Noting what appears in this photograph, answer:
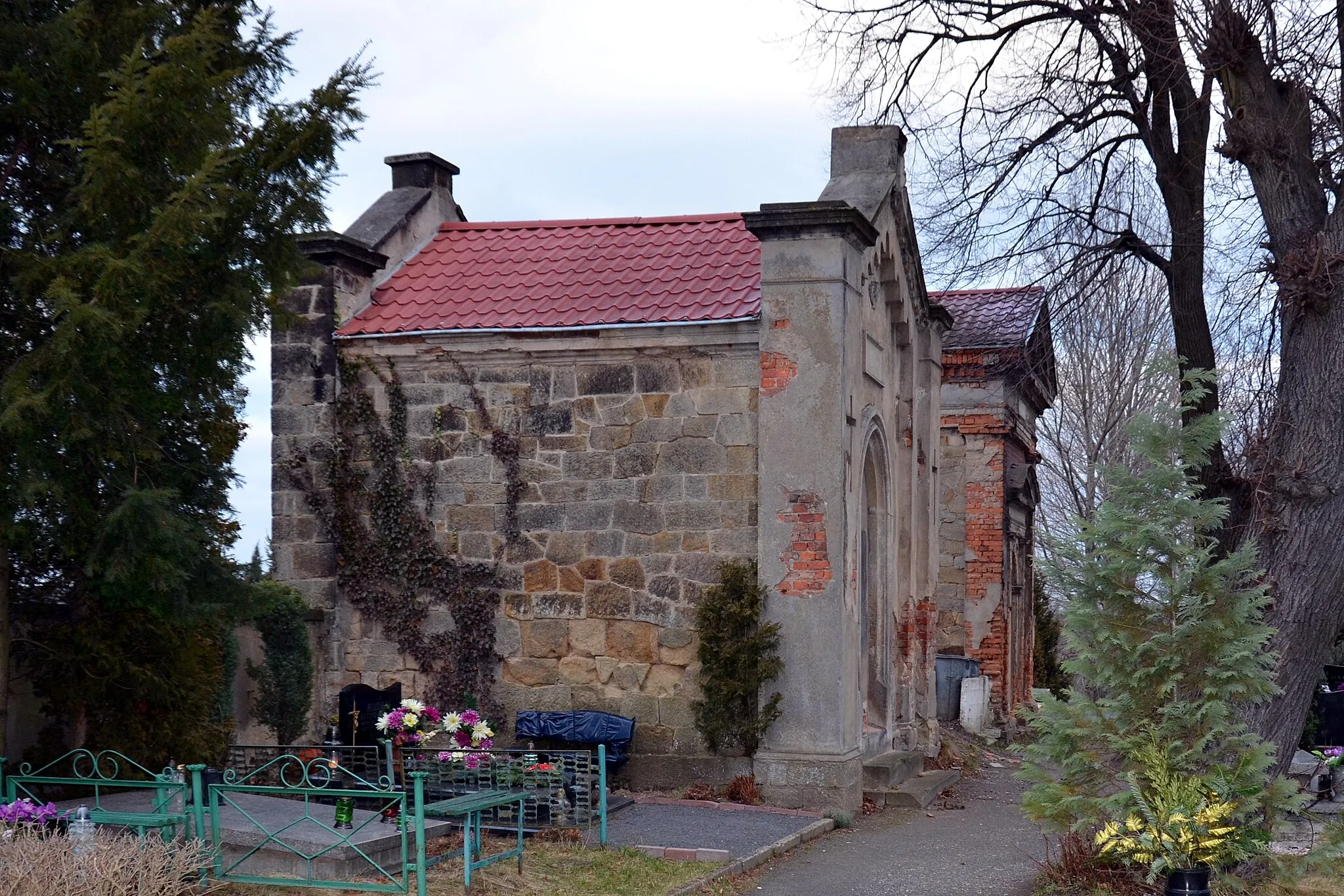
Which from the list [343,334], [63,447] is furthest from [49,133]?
[343,334]

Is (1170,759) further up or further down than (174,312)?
further down

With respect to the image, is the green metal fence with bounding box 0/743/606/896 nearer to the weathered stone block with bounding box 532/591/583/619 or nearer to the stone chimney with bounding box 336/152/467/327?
the weathered stone block with bounding box 532/591/583/619

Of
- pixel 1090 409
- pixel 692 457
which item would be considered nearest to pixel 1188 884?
pixel 692 457

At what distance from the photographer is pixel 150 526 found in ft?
26.6

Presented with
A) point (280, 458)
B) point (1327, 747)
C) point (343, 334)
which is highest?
point (343, 334)

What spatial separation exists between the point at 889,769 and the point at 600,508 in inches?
142

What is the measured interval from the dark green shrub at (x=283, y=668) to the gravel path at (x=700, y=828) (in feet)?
12.0

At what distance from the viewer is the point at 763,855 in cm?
982

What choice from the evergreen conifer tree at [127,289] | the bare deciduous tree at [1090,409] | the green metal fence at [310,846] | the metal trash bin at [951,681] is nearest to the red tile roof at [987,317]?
the bare deciduous tree at [1090,409]

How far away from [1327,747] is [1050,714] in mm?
6541

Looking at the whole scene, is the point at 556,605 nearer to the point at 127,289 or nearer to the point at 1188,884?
the point at 127,289

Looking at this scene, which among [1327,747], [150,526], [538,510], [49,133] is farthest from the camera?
[1327,747]

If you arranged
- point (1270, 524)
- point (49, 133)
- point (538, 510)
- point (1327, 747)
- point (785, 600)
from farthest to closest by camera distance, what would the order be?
1. point (1327, 747)
2. point (538, 510)
3. point (785, 600)
4. point (1270, 524)
5. point (49, 133)

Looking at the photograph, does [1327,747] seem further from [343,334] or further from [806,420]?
[343,334]
